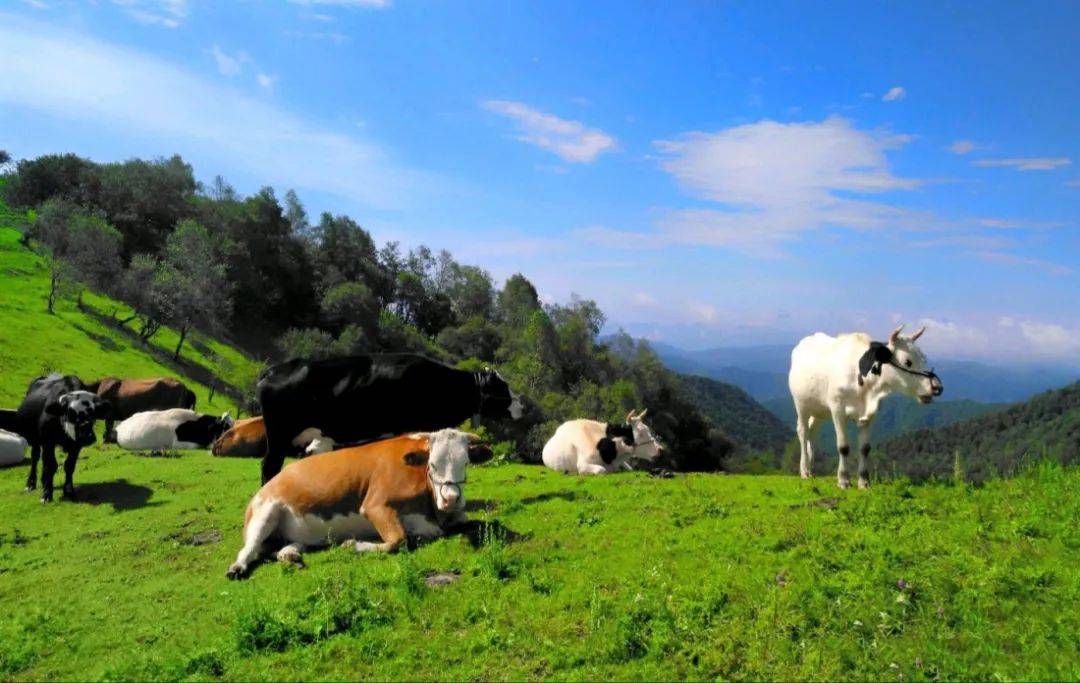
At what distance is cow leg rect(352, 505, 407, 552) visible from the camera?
8366 millimetres

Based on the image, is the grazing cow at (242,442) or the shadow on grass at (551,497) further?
the grazing cow at (242,442)

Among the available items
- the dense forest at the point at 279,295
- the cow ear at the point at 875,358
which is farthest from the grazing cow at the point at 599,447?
the dense forest at the point at 279,295

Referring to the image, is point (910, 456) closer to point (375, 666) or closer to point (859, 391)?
point (859, 391)

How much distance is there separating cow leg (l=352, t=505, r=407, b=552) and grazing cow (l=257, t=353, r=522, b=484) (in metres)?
3.10

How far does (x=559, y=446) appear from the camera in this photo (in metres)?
16.5

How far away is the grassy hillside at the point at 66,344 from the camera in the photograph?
110 ft

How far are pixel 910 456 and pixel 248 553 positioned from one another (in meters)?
98.4

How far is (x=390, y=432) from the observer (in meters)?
11.9

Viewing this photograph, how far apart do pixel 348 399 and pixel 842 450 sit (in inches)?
320

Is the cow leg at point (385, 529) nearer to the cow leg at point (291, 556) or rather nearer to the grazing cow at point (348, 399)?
the cow leg at point (291, 556)

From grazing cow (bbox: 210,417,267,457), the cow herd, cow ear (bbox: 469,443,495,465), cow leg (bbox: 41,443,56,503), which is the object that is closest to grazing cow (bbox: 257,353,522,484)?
the cow herd

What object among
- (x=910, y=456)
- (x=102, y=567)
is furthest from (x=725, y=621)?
(x=910, y=456)

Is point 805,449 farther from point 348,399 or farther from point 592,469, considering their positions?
point 348,399

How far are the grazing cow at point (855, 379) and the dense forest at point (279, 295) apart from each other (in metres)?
30.3
